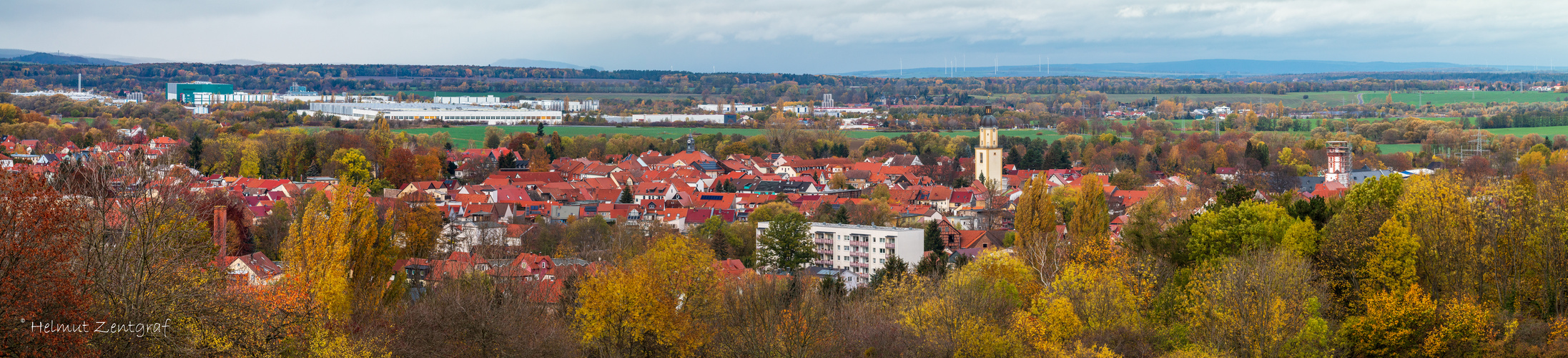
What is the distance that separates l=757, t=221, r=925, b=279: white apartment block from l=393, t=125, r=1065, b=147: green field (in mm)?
58545

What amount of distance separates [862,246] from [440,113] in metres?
85.5

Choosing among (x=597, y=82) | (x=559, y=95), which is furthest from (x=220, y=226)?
(x=597, y=82)

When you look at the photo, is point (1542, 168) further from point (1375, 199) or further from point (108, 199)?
point (108, 199)

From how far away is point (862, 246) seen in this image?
1533 inches

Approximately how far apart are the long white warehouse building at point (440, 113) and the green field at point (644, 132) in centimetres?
472

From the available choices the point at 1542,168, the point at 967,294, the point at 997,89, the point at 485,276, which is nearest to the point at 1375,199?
the point at 967,294

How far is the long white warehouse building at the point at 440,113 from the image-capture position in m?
116

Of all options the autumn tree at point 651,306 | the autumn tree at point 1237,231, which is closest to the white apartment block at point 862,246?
the autumn tree at point 1237,231

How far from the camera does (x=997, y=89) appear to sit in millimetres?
189875

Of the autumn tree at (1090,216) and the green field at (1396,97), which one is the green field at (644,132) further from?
the autumn tree at (1090,216)

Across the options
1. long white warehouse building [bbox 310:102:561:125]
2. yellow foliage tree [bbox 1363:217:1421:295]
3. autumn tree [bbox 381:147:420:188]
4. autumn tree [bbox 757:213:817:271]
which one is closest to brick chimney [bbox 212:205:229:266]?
autumn tree [bbox 757:213:817:271]

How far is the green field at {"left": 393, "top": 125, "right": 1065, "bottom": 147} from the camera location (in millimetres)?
99312

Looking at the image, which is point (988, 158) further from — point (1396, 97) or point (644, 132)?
point (1396, 97)

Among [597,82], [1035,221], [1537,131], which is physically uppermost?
[597,82]
